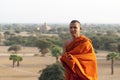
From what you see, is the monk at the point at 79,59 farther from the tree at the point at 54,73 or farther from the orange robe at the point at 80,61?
the tree at the point at 54,73

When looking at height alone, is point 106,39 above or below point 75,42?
below

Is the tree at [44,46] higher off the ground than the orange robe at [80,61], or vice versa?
the orange robe at [80,61]

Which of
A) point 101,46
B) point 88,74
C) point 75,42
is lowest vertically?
point 101,46

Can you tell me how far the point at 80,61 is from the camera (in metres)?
4.39

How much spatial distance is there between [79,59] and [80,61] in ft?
0.08

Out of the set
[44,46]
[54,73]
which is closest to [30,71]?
[54,73]

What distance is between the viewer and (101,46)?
252 ft

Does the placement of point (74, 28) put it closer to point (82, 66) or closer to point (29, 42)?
Result: point (82, 66)

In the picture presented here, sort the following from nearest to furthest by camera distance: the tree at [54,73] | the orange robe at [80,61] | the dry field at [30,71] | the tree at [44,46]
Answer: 1. the orange robe at [80,61]
2. the tree at [54,73]
3. the dry field at [30,71]
4. the tree at [44,46]

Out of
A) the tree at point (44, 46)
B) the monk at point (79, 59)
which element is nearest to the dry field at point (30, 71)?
the tree at point (44, 46)

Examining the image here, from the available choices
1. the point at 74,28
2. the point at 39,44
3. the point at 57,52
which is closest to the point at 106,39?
the point at 39,44

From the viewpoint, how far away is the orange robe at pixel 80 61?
436 centimetres

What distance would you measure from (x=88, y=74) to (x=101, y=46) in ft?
239

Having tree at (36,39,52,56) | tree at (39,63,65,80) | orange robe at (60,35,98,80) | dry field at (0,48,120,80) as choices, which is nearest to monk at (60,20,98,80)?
orange robe at (60,35,98,80)
